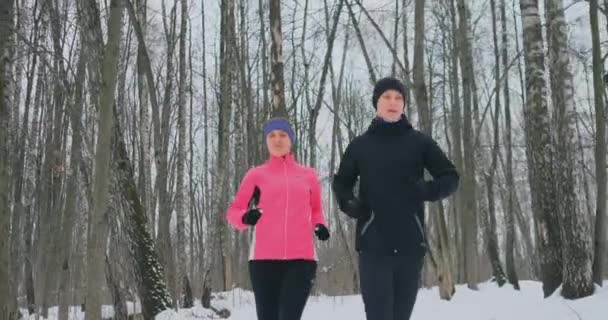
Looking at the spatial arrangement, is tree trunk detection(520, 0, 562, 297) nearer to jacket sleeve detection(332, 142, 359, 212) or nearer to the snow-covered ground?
the snow-covered ground

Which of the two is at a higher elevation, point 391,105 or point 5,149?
point 5,149

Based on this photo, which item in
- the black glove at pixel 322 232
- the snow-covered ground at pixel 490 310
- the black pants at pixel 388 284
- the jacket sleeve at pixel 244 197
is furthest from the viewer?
the snow-covered ground at pixel 490 310

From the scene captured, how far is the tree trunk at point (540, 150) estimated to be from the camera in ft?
26.0

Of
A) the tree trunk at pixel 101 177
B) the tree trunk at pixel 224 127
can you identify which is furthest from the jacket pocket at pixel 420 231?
the tree trunk at pixel 224 127

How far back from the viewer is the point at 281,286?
363cm

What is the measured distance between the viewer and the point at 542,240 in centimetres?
805

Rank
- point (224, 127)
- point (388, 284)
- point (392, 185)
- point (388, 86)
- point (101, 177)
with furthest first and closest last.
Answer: point (224, 127)
point (101, 177)
point (388, 86)
point (392, 185)
point (388, 284)

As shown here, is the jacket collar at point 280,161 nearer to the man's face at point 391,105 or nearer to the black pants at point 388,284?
the man's face at point 391,105

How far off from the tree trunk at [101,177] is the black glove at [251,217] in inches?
96.3

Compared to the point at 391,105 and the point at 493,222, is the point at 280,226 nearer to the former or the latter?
the point at 391,105

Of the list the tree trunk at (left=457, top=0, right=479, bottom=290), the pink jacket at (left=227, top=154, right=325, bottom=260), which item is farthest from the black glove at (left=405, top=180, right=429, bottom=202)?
the tree trunk at (left=457, top=0, right=479, bottom=290)

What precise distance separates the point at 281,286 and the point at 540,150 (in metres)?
5.66

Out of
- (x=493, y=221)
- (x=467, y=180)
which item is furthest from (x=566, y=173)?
(x=493, y=221)

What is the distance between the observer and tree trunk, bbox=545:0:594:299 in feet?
24.3
